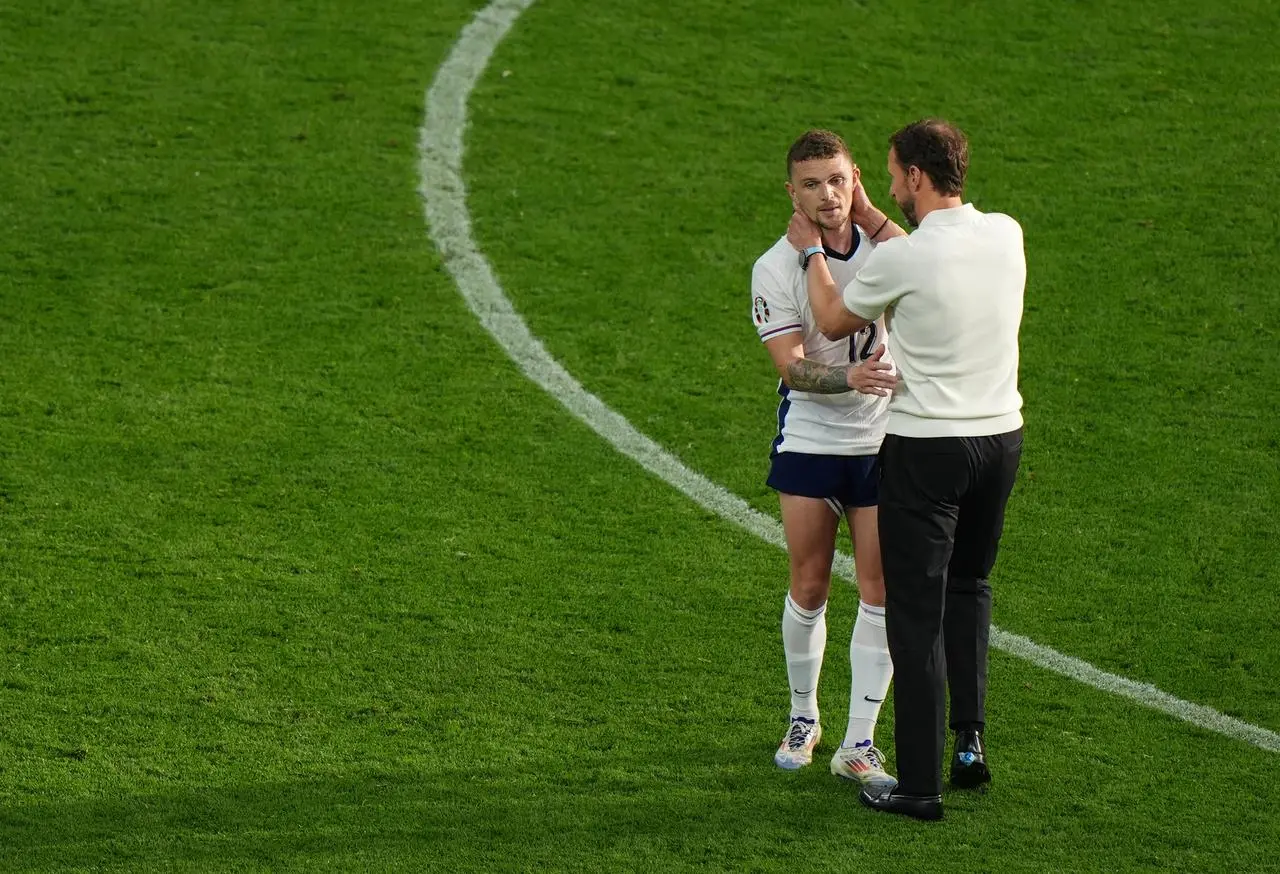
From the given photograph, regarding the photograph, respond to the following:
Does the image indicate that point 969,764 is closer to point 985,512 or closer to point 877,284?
point 985,512

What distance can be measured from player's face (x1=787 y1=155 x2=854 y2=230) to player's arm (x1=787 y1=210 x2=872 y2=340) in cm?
5

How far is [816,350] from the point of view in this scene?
5078 mm

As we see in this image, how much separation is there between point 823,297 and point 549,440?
3.11 meters

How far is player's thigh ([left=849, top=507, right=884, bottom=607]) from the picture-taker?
5051 mm

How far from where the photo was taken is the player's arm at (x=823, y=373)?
4641 millimetres

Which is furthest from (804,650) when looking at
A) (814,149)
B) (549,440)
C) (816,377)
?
(549,440)

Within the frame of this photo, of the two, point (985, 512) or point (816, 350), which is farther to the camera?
point (816, 350)

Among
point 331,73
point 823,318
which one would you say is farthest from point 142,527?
point 331,73

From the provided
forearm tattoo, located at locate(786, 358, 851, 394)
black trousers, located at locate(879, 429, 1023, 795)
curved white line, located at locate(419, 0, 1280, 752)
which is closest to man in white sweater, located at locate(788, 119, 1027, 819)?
black trousers, located at locate(879, 429, 1023, 795)

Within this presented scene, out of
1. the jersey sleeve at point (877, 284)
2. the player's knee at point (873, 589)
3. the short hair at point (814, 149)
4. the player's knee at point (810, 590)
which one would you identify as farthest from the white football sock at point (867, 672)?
the short hair at point (814, 149)

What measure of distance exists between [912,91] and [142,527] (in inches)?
231

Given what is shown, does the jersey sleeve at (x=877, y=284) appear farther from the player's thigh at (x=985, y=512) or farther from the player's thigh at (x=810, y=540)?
the player's thigh at (x=810, y=540)

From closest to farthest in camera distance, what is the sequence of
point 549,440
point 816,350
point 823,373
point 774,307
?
point 823,373 → point 774,307 → point 816,350 → point 549,440

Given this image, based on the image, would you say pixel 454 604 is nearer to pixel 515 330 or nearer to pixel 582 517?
pixel 582 517
